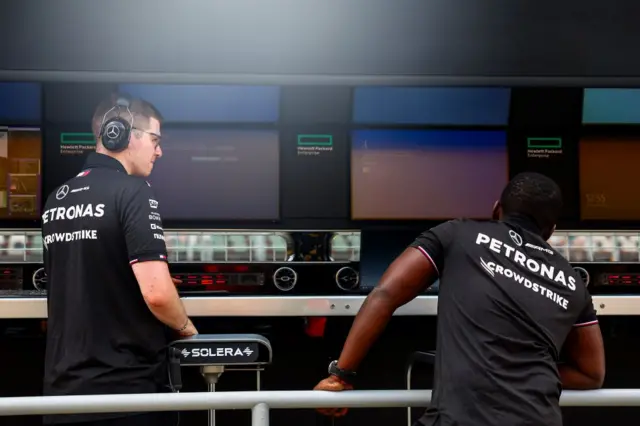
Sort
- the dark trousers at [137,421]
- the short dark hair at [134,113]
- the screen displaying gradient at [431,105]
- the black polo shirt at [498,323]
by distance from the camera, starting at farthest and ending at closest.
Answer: the screen displaying gradient at [431,105], the short dark hair at [134,113], the dark trousers at [137,421], the black polo shirt at [498,323]

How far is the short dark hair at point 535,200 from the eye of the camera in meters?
1.72

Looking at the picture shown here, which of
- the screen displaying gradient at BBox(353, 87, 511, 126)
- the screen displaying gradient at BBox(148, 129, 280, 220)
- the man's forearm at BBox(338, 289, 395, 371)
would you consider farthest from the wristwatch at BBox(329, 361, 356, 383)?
the screen displaying gradient at BBox(353, 87, 511, 126)

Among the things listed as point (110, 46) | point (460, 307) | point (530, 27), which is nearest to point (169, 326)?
point (460, 307)

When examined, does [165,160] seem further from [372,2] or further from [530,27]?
[530,27]

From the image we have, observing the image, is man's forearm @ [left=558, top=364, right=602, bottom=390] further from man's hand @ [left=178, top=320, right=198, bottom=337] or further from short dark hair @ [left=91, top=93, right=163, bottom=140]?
short dark hair @ [left=91, top=93, right=163, bottom=140]

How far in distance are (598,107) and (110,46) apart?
2342 millimetres

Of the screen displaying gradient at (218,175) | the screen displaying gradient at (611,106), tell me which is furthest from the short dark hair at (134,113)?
the screen displaying gradient at (611,106)

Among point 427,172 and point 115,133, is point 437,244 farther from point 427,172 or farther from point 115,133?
point 427,172

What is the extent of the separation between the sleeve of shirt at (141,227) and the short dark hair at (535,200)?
0.94 metres

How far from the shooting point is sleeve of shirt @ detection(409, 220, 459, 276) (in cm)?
164

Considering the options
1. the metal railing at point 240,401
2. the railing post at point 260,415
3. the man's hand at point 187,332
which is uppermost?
the man's hand at point 187,332

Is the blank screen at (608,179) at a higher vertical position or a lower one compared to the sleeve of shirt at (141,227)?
higher

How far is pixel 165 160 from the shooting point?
10.4 feet

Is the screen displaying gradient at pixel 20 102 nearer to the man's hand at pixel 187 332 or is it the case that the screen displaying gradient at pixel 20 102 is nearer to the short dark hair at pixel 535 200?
the man's hand at pixel 187 332
